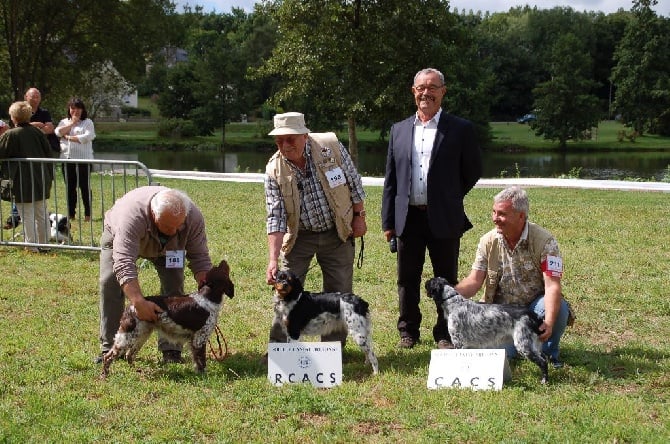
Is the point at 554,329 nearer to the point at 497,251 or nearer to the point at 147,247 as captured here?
the point at 497,251

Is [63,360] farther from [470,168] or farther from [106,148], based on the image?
[106,148]

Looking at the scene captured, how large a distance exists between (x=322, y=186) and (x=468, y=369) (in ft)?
4.61

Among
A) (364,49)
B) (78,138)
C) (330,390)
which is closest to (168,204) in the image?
(330,390)

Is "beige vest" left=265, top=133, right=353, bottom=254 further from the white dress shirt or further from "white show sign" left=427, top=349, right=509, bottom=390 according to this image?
"white show sign" left=427, top=349, right=509, bottom=390

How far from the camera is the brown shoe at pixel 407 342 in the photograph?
16.4 ft

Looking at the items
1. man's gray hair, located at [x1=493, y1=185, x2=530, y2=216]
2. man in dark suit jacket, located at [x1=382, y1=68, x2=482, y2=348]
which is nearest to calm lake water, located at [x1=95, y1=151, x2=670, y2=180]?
man in dark suit jacket, located at [x1=382, y1=68, x2=482, y2=348]

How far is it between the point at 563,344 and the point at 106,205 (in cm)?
869

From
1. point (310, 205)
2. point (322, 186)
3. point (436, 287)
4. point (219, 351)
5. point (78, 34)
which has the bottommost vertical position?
point (219, 351)

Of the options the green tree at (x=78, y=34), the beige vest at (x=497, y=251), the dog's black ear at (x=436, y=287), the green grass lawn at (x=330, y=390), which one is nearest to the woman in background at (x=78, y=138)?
the green grass lawn at (x=330, y=390)

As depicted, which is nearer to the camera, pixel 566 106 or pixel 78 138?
pixel 78 138

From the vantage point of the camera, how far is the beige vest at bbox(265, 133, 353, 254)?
4.48 meters

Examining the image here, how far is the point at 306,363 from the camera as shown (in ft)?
14.1

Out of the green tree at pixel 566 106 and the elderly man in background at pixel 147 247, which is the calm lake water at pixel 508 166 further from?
the elderly man in background at pixel 147 247

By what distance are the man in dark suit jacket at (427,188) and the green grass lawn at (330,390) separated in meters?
0.47
